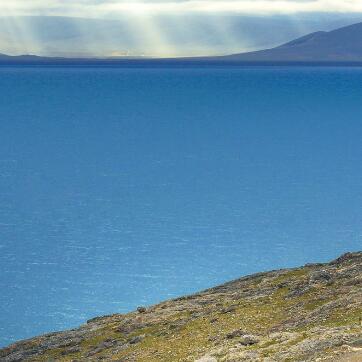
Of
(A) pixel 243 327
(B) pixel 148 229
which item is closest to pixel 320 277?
(A) pixel 243 327

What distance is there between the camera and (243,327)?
156ft

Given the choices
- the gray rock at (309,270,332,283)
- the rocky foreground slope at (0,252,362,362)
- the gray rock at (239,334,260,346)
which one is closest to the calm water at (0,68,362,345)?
the rocky foreground slope at (0,252,362,362)

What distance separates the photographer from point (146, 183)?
503 ft

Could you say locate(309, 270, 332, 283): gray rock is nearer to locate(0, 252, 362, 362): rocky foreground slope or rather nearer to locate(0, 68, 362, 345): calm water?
locate(0, 252, 362, 362): rocky foreground slope

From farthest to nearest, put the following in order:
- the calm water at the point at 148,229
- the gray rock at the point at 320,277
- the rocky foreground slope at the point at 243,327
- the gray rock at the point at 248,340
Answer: the calm water at the point at 148,229 < the gray rock at the point at 320,277 < the gray rock at the point at 248,340 < the rocky foreground slope at the point at 243,327

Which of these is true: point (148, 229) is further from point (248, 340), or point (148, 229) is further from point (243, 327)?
point (248, 340)

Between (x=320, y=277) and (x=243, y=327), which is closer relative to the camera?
(x=243, y=327)

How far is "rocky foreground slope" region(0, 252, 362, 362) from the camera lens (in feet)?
127

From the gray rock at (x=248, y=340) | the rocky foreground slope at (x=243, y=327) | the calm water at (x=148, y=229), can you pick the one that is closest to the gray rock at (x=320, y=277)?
the rocky foreground slope at (x=243, y=327)

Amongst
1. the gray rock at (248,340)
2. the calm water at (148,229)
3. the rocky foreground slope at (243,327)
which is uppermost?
the calm water at (148,229)

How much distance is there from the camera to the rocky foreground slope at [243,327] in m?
38.8

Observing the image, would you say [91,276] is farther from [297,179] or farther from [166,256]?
[297,179]

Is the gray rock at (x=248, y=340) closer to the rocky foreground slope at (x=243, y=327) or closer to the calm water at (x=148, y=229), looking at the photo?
the rocky foreground slope at (x=243, y=327)

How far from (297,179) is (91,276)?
72668mm
